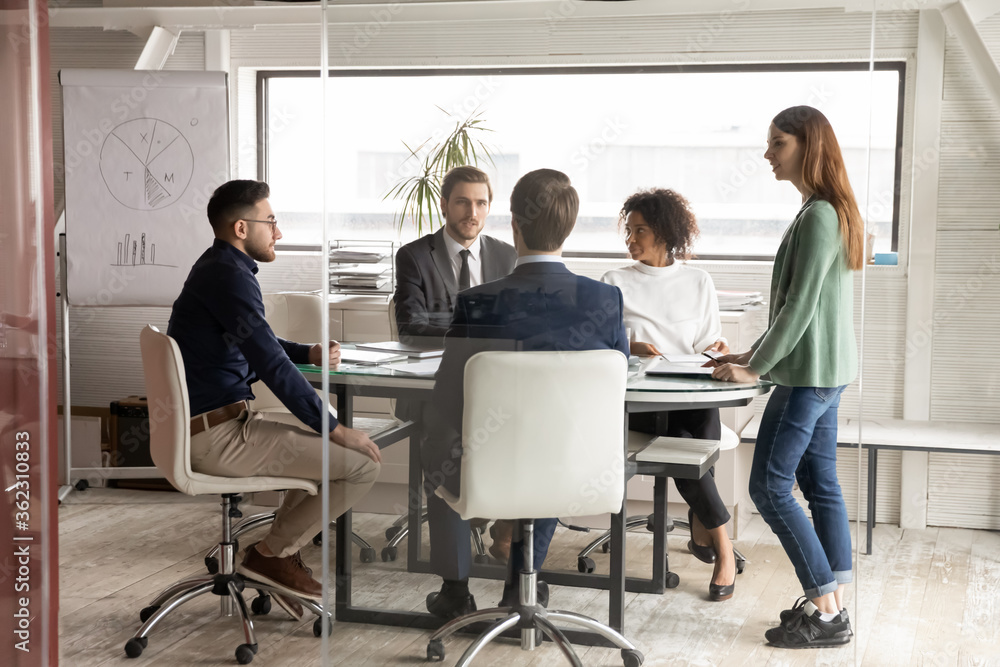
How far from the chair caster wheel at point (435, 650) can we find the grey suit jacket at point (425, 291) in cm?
72

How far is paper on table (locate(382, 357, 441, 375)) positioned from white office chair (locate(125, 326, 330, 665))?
0.67 metres

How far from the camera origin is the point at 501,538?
2.26 meters

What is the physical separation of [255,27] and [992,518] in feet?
8.03

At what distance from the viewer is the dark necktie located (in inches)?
85.2

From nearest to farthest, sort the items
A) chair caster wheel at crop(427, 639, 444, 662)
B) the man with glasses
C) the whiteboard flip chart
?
chair caster wheel at crop(427, 639, 444, 662) < the man with glasses < the whiteboard flip chart

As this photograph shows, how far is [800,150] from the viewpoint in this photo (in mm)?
2090

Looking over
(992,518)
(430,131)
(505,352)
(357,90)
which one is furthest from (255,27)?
(992,518)

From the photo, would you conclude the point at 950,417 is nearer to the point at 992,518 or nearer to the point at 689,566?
the point at 992,518

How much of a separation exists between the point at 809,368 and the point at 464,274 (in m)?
0.81

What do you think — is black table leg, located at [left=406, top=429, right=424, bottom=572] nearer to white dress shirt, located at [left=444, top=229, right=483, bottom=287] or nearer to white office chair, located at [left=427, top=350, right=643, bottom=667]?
white office chair, located at [left=427, top=350, right=643, bottom=667]

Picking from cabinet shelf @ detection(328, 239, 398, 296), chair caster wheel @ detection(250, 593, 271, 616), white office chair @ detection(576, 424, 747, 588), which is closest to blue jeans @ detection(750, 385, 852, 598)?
white office chair @ detection(576, 424, 747, 588)

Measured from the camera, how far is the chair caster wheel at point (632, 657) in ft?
7.55

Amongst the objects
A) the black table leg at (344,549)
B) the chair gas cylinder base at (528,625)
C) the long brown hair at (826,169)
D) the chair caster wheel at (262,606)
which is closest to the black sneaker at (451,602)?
the chair gas cylinder base at (528,625)

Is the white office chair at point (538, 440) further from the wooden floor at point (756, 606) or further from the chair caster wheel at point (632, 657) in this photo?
the chair caster wheel at point (632, 657)
